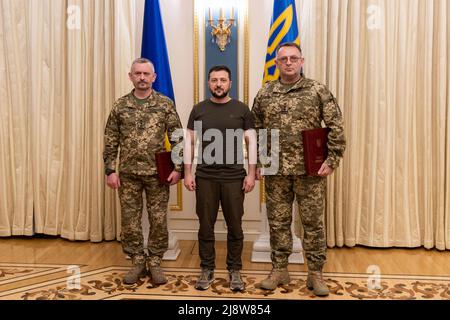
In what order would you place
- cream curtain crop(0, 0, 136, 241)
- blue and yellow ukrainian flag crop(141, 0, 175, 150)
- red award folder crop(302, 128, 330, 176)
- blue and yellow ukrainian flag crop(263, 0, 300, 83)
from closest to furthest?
red award folder crop(302, 128, 330, 176) < blue and yellow ukrainian flag crop(263, 0, 300, 83) < blue and yellow ukrainian flag crop(141, 0, 175, 150) < cream curtain crop(0, 0, 136, 241)

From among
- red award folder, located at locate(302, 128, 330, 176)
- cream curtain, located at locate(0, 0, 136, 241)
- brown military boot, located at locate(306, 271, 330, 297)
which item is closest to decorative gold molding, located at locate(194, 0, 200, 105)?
cream curtain, located at locate(0, 0, 136, 241)

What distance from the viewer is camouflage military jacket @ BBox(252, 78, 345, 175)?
9.27ft

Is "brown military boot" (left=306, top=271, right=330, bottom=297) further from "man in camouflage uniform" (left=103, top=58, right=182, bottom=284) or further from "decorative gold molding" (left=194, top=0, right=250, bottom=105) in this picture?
"decorative gold molding" (left=194, top=0, right=250, bottom=105)

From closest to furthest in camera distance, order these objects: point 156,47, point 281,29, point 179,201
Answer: point 281,29 → point 156,47 → point 179,201

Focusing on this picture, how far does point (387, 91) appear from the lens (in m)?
3.76

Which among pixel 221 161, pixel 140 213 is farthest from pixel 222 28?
pixel 140 213

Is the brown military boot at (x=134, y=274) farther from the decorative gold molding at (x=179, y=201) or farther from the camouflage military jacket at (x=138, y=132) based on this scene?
the decorative gold molding at (x=179, y=201)

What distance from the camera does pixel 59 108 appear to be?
3994mm

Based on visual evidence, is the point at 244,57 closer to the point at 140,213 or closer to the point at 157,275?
the point at 140,213

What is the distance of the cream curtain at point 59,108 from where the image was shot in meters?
3.85

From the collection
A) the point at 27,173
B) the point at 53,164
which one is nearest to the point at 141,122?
the point at 53,164

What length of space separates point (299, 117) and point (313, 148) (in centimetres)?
22

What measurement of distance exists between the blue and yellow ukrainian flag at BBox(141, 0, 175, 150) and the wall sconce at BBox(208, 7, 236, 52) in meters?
0.52
